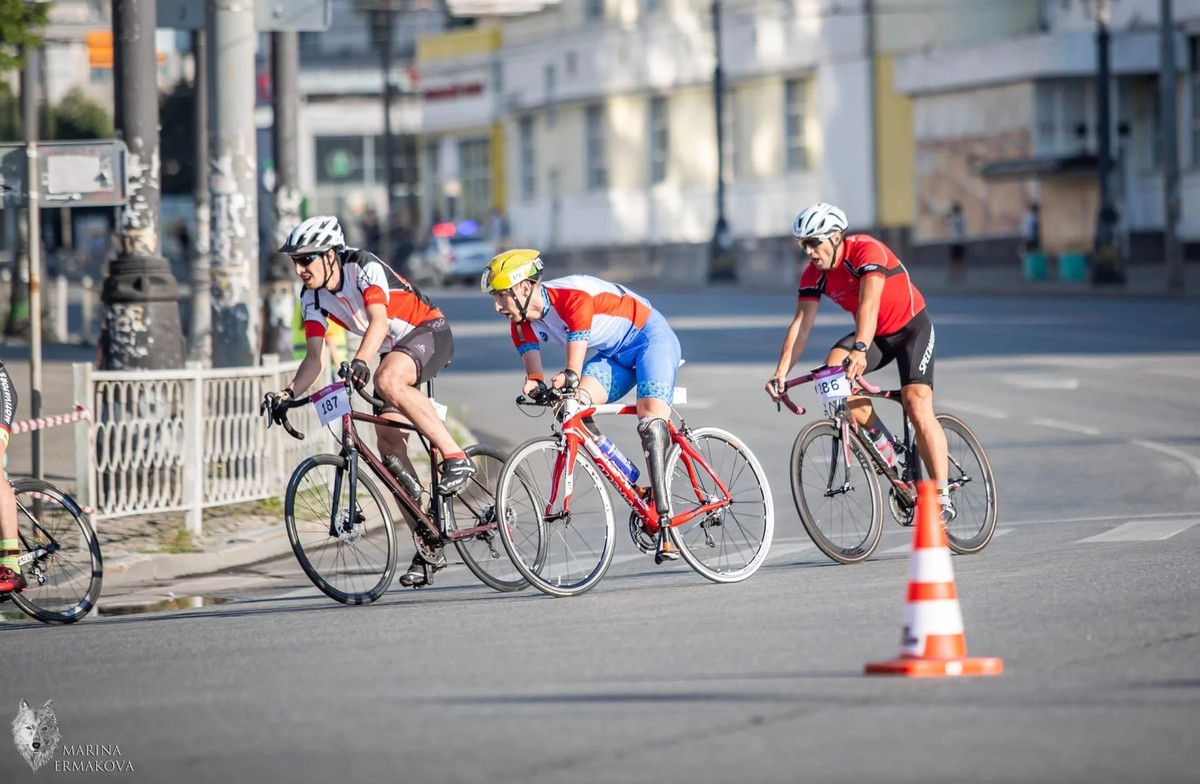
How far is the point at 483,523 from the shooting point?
951cm

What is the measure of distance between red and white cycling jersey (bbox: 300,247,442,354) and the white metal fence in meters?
2.54

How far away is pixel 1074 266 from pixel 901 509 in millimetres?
34087

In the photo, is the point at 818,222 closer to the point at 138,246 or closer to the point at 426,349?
the point at 426,349

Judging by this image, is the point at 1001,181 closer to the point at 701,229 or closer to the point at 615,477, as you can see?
the point at 701,229

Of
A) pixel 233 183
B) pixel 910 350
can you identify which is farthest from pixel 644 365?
pixel 233 183

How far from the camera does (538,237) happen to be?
71688mm

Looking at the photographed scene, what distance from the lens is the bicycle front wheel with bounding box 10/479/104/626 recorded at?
9492 mm

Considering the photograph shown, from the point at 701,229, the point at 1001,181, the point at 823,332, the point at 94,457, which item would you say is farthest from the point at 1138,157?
the point at 94,457

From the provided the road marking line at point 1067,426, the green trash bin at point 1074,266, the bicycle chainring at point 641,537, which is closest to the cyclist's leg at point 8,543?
the bicycle chainring at point 641,537

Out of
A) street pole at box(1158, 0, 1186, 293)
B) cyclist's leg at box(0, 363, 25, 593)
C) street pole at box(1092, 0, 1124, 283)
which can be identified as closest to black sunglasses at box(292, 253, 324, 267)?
cyclist's leg at box(0, 363, 25, 593)

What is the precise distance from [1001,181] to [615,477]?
41881mm

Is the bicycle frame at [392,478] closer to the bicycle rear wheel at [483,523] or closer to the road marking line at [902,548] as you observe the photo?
the bicycle rear wheel at [483,523]

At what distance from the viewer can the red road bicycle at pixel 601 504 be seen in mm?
9211

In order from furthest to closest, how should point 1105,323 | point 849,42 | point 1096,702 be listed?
point 849,42, point 1105,323, point 1096,702
